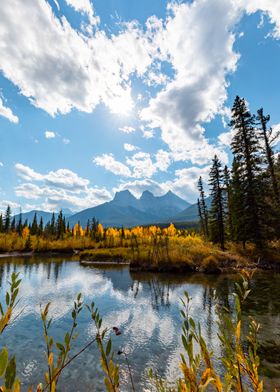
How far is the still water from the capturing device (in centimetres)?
577

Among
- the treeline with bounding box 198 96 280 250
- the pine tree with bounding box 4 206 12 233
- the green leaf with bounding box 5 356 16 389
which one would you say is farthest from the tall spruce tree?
the pine tree with bounding box 4 206 12 233

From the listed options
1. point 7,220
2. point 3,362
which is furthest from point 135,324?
point 7,220

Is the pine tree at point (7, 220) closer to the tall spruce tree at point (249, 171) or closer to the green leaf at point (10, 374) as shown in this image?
the tall spruce tree at point (249, 171)

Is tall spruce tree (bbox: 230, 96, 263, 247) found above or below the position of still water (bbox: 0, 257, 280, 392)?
above

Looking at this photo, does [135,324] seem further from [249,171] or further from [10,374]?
[249,171]

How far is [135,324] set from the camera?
29.7ft

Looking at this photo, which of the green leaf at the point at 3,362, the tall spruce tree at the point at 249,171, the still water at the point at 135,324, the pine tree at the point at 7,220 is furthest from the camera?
the pine tree at the point at 7,220

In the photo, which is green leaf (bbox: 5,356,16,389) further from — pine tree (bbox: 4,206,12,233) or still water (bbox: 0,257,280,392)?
pine tree (bbox: 4,206,12,233)

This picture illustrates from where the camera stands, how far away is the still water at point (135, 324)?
577 centimetres

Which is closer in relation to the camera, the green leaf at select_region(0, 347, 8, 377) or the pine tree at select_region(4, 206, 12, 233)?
the green leaf at select_region(0, 347, 8, 377)

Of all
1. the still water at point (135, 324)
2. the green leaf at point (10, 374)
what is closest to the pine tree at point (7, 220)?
the still water at point (135, 324)

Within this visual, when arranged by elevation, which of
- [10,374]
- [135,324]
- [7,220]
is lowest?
[135,324]

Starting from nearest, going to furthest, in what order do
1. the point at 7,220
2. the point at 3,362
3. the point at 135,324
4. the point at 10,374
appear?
1. the point at 3,362
2. the point at 10,374
3. the point at 135,324
4. the point at 7,220

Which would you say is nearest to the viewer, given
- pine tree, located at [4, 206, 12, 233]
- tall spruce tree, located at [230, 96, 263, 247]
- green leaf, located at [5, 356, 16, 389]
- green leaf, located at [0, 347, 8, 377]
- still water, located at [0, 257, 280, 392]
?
green leaf, located at [0, 347, 8, 377]
